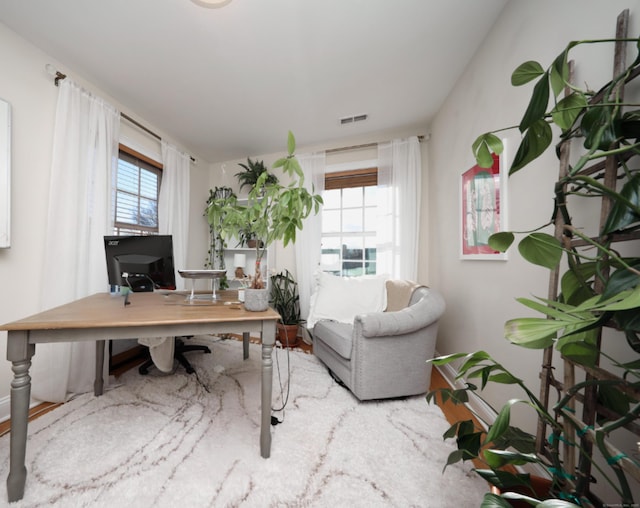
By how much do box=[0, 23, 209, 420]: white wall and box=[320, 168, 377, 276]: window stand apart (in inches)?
99.6

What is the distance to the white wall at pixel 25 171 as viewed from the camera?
165 centimetres

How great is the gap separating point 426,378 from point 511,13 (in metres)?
2.38

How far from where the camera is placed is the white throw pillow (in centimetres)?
240

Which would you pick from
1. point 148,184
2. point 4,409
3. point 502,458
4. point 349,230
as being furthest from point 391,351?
point 148,184

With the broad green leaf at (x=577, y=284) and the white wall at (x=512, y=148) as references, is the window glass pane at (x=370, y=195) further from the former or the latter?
the broad green leaf at (x=577, y=284)

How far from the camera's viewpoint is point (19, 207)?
172 cm

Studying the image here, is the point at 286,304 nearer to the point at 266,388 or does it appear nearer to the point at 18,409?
Result: the point at 266,388

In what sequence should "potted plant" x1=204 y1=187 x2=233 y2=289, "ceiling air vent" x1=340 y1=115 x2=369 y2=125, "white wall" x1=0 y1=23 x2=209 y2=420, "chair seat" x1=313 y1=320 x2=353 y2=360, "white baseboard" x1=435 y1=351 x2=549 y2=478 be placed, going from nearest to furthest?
1. "white baseboard" x1=435 y1=351 x2=549 y2=478
2. "white wall" x1=0 y1=23 x2=209 y2=420
3. "chair seat" x1=313 y1=320 x2=353 y2=360
4. "ceiling air vent" x1=340 y1=115 x2=369 y2=125
5. "potted plant" x1=204 y1=187 x2=233 y2=289

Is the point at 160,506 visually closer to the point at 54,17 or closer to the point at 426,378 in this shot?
the point at 426,378

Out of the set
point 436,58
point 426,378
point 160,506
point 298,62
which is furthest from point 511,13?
point 160,506

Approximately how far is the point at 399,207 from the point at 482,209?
1163 mm

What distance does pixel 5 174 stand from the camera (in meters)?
1.58

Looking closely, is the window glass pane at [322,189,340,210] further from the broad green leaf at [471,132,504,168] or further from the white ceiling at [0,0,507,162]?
the broad green leaf at [471,132,504,168]

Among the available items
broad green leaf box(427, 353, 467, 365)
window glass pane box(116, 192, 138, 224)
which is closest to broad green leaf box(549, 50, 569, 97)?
broad green leaf box(427, 353, 467, 365)
